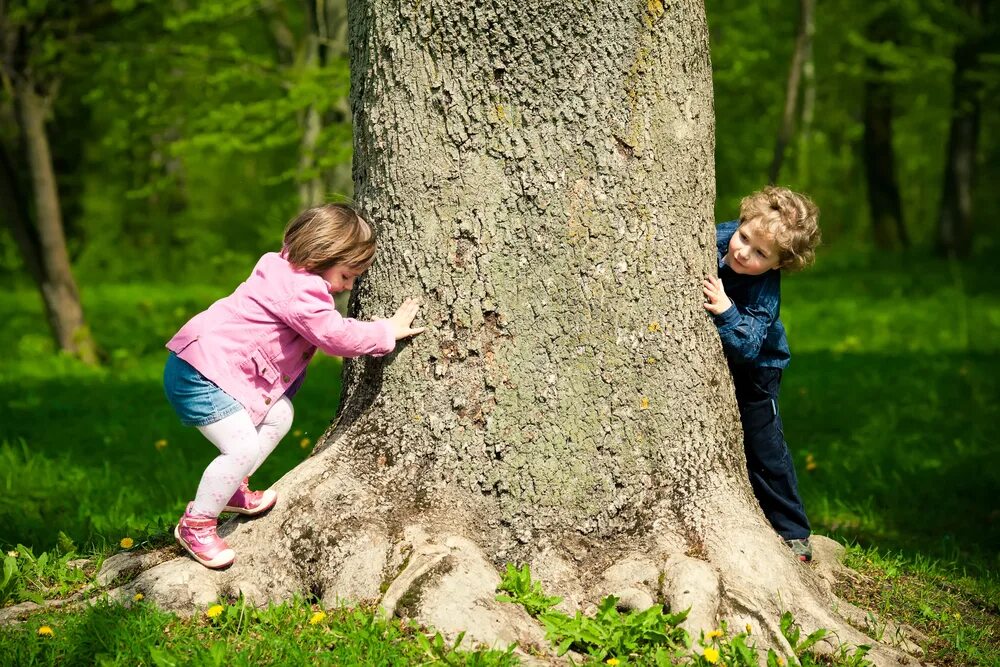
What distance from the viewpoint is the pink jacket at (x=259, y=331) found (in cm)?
325

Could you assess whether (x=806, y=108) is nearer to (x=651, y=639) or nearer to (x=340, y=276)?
(x=340, y=276)

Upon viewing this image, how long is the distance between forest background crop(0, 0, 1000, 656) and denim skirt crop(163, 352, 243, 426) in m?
0.84

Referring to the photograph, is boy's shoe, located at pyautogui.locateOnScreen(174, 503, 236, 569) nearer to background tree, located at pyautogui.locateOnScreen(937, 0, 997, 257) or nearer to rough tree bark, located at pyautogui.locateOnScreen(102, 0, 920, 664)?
rough tree bark, located at pyautogui.locateOnScreen(102, 0, 920, 664)

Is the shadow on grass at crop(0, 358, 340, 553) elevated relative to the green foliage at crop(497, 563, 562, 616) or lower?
lower

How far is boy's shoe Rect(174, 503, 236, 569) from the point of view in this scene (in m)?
3.27

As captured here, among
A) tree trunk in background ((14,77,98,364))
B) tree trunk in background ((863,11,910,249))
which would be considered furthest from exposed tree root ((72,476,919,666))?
tree trunk in background ((863,11,910,249))

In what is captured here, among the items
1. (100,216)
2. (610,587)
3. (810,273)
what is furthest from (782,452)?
(100,216)

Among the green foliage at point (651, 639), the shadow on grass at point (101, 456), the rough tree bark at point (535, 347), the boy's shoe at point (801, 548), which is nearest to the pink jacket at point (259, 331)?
the rough tree bark at point (535, 347)

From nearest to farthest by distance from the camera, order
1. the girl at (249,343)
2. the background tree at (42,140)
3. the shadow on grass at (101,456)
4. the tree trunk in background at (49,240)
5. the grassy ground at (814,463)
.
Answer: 1. the girl at (249,343)
2. the grassy ground at (814,463)
3. the shadow on grass at (101,456)
4. the background tree at (42,140)
5. the tree trunk in background at (49,240)

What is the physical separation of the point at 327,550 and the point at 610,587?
0.97 meters

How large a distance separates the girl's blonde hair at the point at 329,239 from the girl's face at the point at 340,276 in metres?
0.02

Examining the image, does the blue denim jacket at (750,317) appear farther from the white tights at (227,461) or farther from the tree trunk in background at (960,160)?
the tree trunk in background at (960,160)

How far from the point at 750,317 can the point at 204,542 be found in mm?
2142

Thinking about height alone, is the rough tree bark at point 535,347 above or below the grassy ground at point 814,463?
above
